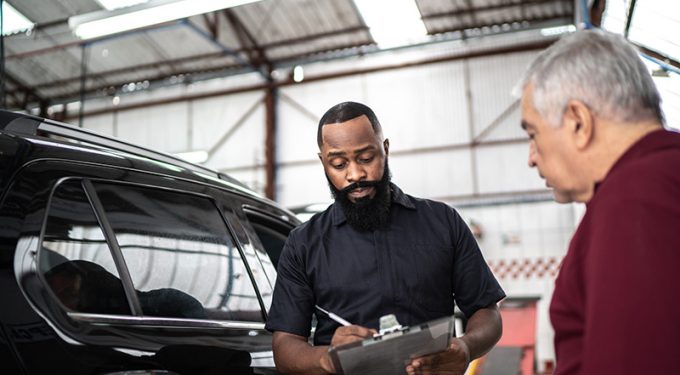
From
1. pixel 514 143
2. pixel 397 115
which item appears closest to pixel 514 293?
pixel 514 143

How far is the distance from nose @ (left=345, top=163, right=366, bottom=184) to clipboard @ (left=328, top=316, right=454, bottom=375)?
63 cm

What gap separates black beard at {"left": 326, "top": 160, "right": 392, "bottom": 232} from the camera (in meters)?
2.25

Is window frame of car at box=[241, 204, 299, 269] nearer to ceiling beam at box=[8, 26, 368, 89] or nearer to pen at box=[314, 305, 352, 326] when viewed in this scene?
pen at box=[314, 305, 352, 326]

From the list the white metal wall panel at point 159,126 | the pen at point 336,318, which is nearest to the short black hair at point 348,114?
the pen at point 336,318

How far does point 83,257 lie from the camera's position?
74.3 inches

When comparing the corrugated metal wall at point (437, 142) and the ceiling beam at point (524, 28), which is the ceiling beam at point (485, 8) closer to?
the ceiling beam at point (524, 28)

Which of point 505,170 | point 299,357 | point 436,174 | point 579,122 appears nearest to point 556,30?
point 505,170

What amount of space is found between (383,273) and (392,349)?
46 centimetres

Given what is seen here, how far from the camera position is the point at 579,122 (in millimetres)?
1214

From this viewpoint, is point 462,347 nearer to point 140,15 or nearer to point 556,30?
point 140,15

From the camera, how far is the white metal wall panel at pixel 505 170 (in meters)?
14.5

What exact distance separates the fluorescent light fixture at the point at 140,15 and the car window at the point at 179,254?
6575 millimetres

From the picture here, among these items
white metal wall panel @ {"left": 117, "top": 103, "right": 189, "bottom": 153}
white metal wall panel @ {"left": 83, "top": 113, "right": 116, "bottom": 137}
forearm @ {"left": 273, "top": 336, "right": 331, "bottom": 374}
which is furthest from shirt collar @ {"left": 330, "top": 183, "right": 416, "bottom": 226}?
white metal wall panel @ {"left": 83, "top": 113, "right": 116, "bottom": 137}

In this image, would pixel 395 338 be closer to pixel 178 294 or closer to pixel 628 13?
pixel 178 294
